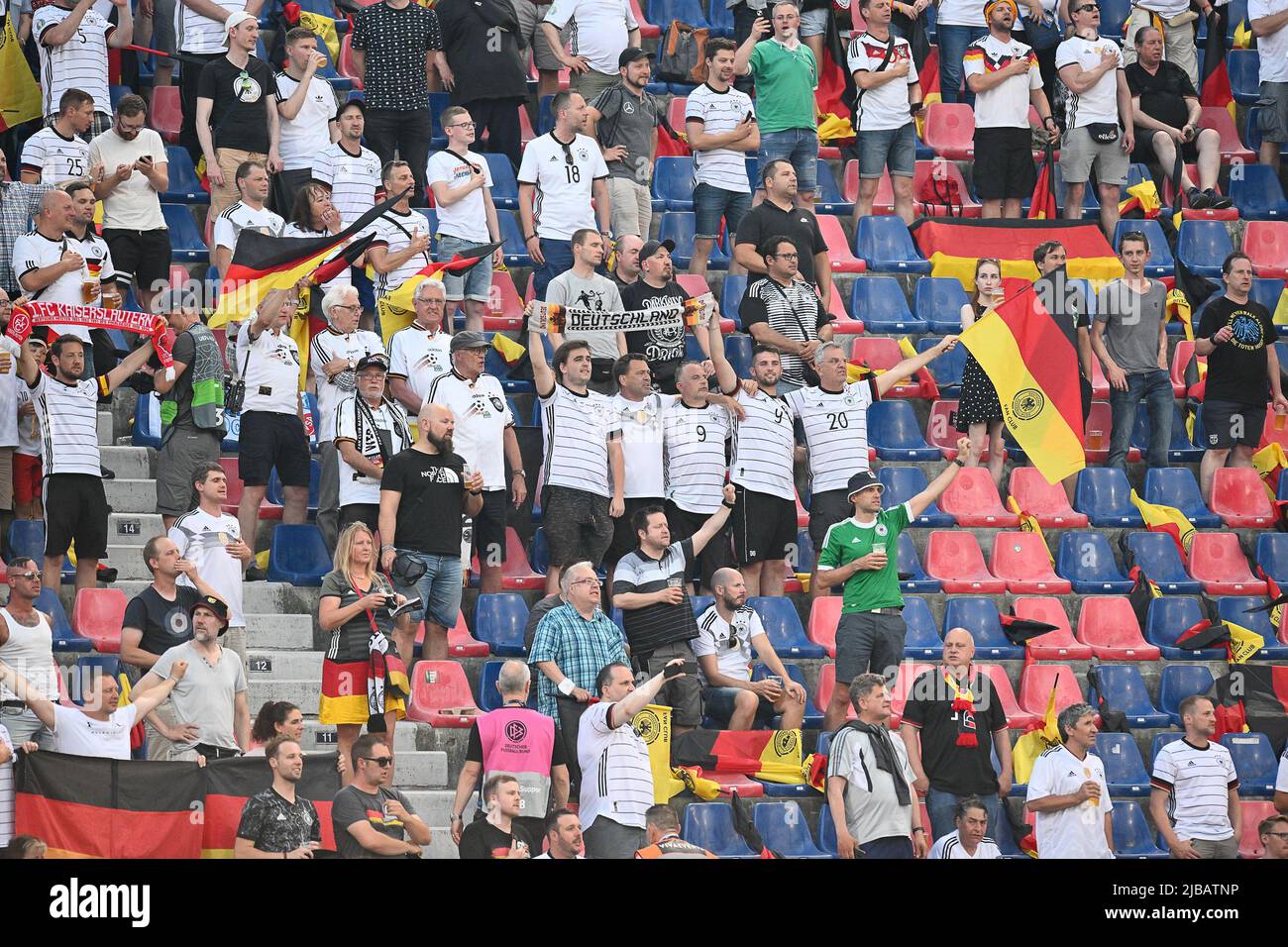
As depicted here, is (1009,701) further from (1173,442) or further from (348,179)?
(348,179)

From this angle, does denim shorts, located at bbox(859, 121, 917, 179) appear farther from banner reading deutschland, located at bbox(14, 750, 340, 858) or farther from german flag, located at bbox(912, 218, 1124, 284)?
banner reading deutschland, located at bbox(14, 750, 340, 858)

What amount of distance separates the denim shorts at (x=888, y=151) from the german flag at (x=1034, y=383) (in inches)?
105

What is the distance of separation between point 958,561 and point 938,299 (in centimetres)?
237

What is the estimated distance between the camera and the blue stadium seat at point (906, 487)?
14.3 metres

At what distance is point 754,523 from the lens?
1327 cm

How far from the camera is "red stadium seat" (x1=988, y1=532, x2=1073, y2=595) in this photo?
566 inches

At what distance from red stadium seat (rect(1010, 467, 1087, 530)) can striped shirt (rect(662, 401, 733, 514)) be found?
2582 mm

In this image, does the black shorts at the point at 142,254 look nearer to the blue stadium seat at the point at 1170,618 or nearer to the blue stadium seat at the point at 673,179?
the blue stadium seat at the point at 673,179

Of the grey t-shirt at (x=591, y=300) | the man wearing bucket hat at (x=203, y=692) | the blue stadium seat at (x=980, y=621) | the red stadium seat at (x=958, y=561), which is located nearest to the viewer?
the man wearing bucket hat at (x=203, y=692)

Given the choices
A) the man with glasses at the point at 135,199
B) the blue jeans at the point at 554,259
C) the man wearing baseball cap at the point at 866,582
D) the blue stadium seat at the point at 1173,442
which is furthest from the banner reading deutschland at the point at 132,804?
the blue stadium seat at the point at 1173,442

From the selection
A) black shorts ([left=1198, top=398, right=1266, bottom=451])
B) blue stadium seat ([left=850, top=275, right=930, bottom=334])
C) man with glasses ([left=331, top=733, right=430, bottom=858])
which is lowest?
man with glasses ([left=331, top=733, right=430, bottom=858])

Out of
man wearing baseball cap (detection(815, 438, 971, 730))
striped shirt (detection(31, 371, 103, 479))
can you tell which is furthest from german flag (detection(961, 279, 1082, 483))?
striped shirt (detection(31, 371, 103, 479))

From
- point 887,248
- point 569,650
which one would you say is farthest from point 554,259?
point 569,650

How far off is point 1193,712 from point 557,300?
4570 mm
